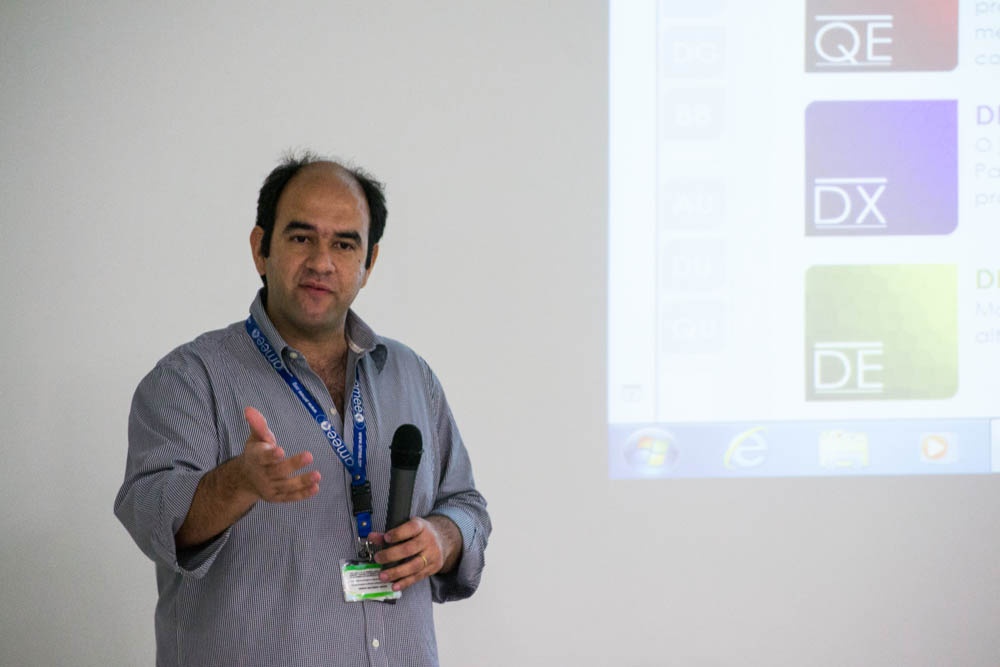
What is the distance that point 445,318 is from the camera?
10.7 ft

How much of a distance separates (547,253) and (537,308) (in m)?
0.19

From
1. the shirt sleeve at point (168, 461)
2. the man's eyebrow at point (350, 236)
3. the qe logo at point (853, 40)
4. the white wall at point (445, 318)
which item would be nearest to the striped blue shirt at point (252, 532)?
the shirt sleeve at point (168, 461)

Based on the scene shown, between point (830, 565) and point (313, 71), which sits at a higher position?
point (313, 71)

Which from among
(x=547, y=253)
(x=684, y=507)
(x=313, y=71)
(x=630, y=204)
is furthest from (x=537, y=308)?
(x=313, y=71)

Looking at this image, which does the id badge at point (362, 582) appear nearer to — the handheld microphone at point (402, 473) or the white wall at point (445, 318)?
the handheld microphone at point (402, 473)

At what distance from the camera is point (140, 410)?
1.85m

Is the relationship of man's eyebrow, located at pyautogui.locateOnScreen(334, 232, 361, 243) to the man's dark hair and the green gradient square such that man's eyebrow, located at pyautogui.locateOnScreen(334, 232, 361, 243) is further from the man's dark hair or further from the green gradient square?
the green gradient square

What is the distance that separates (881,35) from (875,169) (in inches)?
18.4

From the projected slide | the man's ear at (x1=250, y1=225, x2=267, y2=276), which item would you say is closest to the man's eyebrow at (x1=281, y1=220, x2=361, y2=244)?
the man's ear at (x1=250, y1=225, x2=267, y2=276)

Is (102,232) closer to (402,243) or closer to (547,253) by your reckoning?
(402,243)

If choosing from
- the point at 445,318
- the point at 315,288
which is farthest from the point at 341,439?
the point at 445,318

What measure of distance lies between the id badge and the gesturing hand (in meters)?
0.37

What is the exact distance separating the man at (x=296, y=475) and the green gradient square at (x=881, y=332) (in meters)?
1.64

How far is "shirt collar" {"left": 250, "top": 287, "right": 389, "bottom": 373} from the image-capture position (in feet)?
6.52
